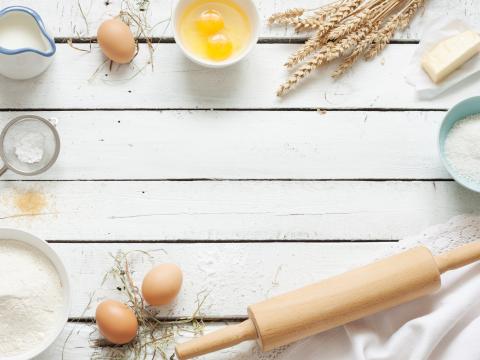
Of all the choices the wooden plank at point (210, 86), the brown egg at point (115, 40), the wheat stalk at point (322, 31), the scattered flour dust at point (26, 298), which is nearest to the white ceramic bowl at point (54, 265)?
the scattered flour dust at point (26, 298)

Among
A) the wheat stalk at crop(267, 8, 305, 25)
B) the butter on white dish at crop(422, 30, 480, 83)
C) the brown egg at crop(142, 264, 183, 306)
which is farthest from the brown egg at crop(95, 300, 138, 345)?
the butter on white dish at crop(422, 30, 480, 83)

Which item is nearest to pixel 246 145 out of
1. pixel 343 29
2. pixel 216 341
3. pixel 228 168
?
pixel 228 168

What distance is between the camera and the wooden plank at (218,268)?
4.75 feet

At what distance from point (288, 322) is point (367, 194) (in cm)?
33

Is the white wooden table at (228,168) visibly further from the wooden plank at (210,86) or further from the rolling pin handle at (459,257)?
the rolling pin handle at (459,257)

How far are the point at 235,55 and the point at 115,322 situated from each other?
0.58 metres

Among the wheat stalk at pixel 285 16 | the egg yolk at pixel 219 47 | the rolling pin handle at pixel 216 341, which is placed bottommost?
the rolling pin handle at pixel 216 341

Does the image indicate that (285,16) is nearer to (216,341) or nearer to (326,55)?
(326,55)

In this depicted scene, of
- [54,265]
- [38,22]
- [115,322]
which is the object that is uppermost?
[38,22]

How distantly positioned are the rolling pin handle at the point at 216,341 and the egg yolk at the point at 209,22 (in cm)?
59

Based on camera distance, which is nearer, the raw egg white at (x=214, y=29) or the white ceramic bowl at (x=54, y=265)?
the white ceramic bowl at (x=54, y=265)

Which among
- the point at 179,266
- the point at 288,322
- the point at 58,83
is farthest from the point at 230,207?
the point at 58,83

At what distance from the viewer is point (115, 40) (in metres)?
1.43

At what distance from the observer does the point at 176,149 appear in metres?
1.49
